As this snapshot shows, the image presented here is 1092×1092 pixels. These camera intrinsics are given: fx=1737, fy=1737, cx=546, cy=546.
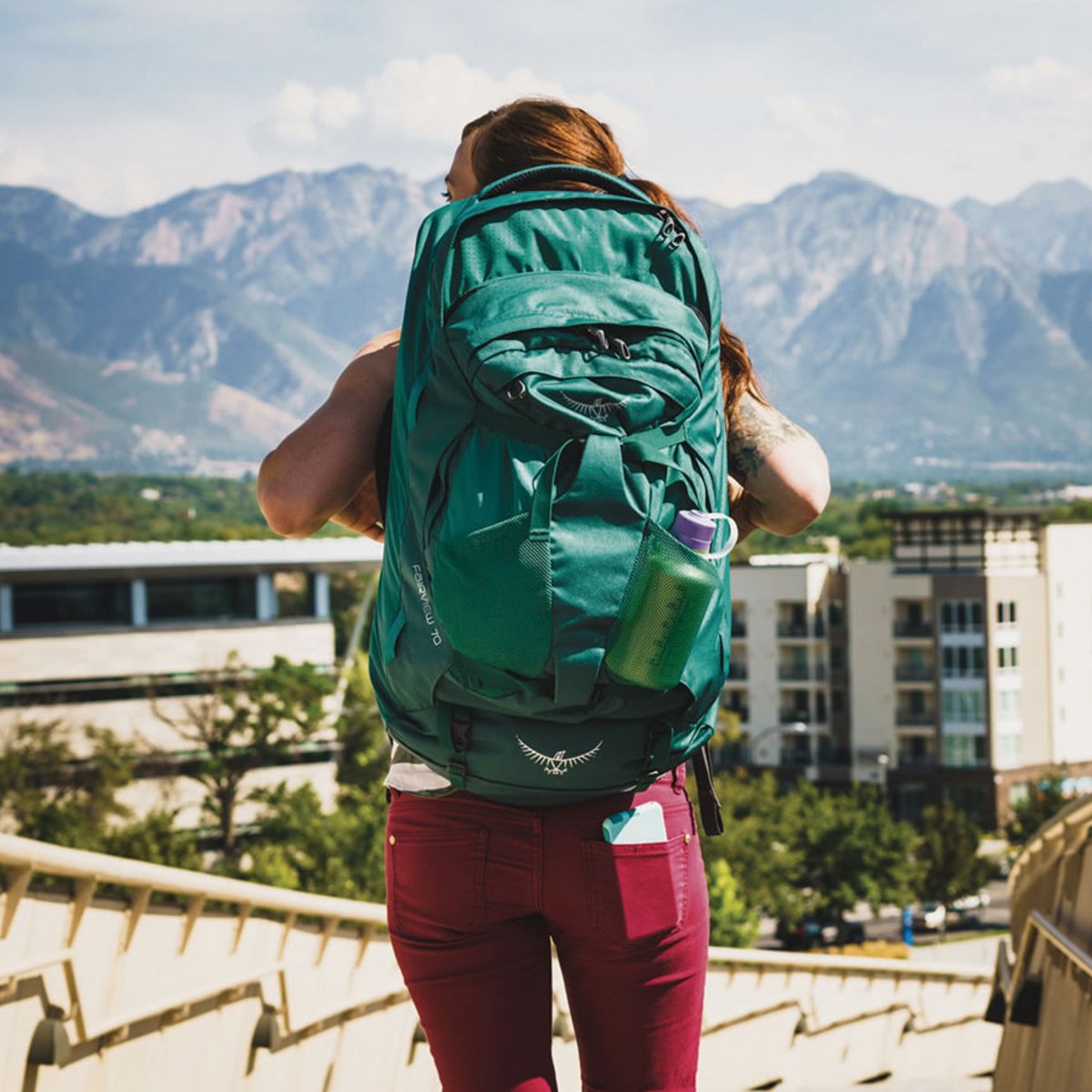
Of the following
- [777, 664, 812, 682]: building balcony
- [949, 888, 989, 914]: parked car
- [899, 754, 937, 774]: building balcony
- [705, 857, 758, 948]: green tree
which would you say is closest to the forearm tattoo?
[705, 857, 758, 948]: green tree

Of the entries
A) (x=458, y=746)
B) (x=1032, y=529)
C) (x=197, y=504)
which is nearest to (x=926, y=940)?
(x=1032, y=529)

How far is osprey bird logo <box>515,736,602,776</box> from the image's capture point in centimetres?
200

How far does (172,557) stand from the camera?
61312 mm

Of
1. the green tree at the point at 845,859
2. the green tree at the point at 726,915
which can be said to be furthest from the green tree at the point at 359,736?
the green tree at the point at 726,915

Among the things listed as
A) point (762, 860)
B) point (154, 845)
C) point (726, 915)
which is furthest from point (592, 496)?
point (762, 860)

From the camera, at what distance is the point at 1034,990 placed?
6.19 metres

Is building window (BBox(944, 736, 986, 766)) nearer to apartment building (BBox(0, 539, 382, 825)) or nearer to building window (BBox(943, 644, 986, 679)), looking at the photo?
building window (BBox(943, 644, 986, 679))

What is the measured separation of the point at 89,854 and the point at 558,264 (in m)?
2.63

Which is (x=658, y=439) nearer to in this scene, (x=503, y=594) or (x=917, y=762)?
(x=503, y=594)

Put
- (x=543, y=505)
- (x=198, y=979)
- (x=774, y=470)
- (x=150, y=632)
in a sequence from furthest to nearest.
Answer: (x=150, y=632) → (x=198, y=979) → (x=774, y=470) → (x=543, y=505)

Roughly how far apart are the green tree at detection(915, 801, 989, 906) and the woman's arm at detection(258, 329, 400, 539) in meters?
48.8

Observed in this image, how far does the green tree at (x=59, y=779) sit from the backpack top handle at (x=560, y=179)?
38606 millimetres

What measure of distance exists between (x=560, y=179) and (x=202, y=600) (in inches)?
2321

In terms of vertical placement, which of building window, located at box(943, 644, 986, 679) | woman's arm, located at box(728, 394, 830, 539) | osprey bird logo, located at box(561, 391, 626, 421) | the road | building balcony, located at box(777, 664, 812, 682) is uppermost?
osprey bird logo, located at box(561, 391, 626, 421)
